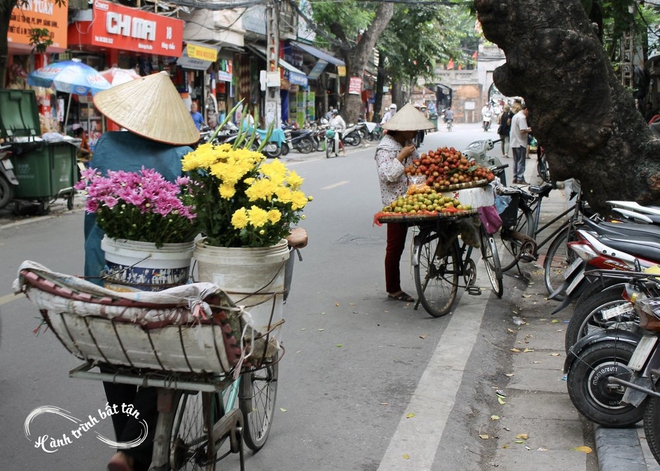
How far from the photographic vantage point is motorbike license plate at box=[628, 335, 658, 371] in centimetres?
401

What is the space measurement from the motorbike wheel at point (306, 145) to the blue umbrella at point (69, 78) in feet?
37.1

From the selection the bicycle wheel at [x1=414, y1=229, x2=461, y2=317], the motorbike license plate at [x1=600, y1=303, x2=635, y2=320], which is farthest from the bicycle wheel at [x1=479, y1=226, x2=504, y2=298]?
the motorbike license plate at [x1=600, y1=303, x2=635, y2=320]

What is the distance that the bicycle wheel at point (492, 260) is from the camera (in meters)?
7.37

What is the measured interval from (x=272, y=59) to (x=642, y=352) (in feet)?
75.4

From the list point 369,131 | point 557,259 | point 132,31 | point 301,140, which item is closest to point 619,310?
point 557,259

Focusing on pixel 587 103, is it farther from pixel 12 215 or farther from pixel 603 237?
pixel 12 215

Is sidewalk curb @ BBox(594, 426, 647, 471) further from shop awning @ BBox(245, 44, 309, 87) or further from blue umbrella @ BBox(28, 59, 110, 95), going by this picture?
shop awning @ BBox(245, 44, 309, 87)

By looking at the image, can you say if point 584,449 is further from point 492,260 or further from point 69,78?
point 69,78

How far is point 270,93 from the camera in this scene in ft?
85.8

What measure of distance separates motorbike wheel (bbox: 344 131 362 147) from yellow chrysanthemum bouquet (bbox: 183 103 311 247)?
1120 inches

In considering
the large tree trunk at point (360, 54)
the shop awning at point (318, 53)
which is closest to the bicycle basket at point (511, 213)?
the large tree trunk at point (360, 54)

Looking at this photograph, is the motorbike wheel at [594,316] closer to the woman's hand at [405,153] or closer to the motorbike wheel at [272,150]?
the woman's hand at [405,153]

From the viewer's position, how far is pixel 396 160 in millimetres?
7172

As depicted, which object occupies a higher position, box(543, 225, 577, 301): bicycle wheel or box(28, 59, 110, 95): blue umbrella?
box(28, 59, 110, 95): blue umbrella
